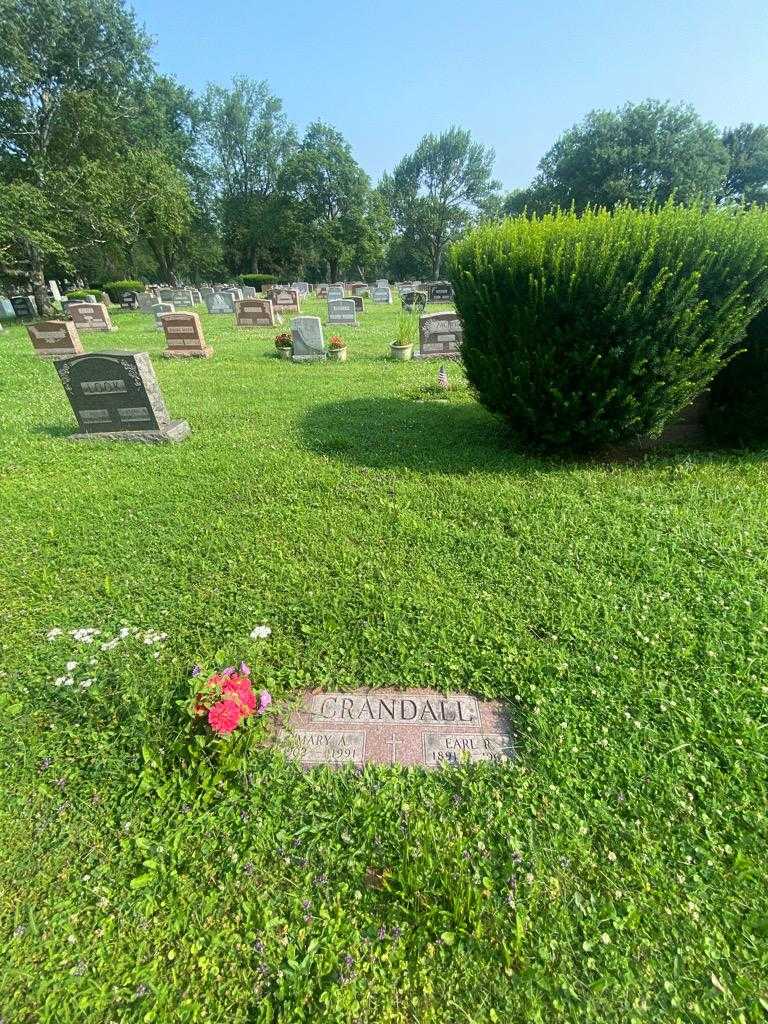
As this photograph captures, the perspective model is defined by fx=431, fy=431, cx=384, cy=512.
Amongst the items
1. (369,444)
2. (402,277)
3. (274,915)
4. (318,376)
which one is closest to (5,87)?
(318,376)

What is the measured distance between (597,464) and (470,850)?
424 cm

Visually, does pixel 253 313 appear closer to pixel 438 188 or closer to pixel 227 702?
pixel 227 702

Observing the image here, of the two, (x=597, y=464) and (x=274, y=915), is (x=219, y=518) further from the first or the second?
(x=597, y=464)

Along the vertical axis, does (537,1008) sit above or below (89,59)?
below

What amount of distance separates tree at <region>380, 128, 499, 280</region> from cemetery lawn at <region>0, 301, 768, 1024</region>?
203 feet

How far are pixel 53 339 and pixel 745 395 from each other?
49.4 feet

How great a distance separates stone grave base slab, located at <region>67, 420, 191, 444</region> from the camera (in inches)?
233

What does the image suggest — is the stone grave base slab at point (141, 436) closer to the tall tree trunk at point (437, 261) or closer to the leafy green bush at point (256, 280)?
the leafy green bush at point (256, 280)

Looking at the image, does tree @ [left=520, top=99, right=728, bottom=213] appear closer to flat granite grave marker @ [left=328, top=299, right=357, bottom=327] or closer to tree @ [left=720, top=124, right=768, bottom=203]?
tree @ [left=720, top=124, right=768, bottom=203]

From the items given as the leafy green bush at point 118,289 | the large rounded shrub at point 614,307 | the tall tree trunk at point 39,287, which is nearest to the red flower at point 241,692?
the large rounded shrub at point 614,307

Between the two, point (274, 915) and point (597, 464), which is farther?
point (597, 464)

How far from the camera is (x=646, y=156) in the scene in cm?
3531

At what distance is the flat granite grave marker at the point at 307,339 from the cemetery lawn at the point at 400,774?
305 inches

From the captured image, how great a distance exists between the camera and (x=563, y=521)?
3.76m
